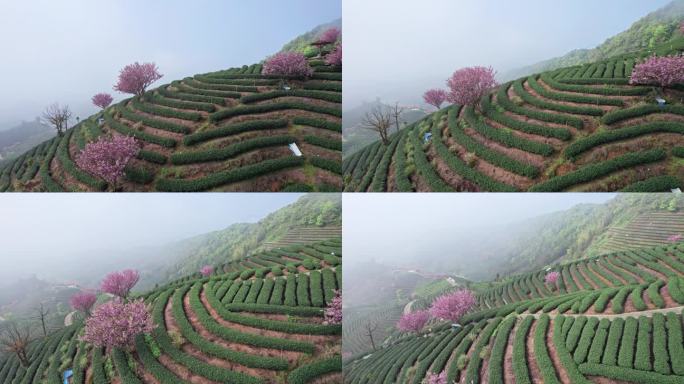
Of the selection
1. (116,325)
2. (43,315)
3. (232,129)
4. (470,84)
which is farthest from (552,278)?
(43,315)

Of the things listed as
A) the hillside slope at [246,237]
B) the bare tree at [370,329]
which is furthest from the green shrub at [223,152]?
the bare tree at [370,329]

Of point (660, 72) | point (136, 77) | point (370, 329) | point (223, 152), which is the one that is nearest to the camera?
point (660, 72)

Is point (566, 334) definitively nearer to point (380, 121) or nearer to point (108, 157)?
point (380, 121)

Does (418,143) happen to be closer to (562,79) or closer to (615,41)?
(562,79)

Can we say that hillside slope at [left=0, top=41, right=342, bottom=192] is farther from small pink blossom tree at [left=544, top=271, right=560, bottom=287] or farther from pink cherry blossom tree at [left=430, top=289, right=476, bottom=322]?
small pink blossom tree at [left=544, top=271, right=560, bottom=287]

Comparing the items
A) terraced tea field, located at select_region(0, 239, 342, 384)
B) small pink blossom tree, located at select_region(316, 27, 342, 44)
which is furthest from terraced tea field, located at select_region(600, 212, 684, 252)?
small pink blossom tree, located at select_region(316, 27, 342, 44)

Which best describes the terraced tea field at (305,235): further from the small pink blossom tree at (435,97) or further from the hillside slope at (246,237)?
the small pink blossom tree at (435,97)
